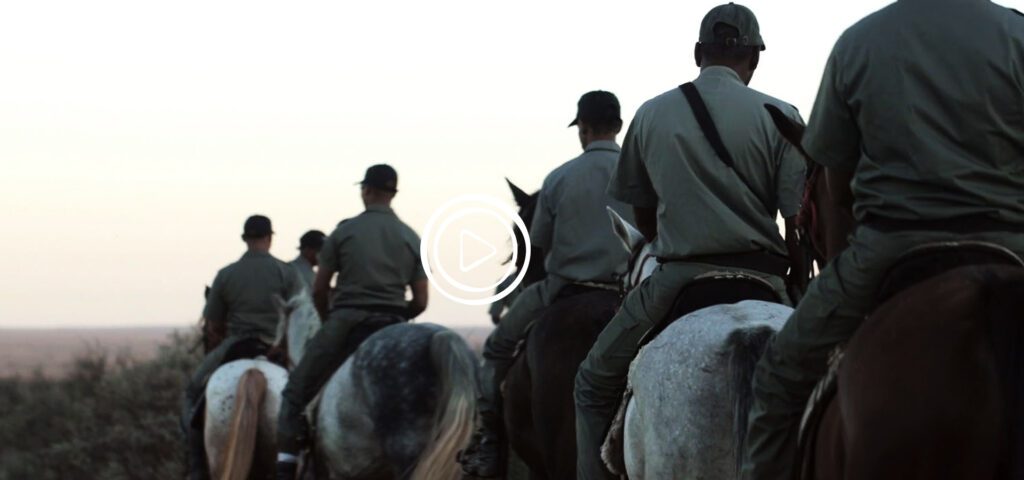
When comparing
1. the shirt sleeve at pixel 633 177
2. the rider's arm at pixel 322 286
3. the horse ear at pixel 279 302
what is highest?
the shirt sleeve at pixel 633 177

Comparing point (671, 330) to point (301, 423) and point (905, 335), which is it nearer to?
point (905, 335)

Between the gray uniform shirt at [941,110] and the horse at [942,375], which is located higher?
the gray uniform shirt at [941,110]

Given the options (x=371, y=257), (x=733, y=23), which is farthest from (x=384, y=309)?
(x=733, y=23)

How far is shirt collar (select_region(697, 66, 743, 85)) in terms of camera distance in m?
7.21

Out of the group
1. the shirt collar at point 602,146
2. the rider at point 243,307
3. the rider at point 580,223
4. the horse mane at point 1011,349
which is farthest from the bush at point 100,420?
the horse mane at point 1011,349

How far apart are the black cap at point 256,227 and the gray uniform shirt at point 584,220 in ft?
20.6

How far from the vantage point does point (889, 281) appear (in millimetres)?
4824

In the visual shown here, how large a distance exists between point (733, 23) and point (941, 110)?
2506 mm

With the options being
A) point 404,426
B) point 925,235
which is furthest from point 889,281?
point 404,426

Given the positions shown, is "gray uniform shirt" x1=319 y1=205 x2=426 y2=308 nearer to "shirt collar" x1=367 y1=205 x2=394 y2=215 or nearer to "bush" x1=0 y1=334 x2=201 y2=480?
"shirt collar" x1=367 y1=205 x2=394 y2=215

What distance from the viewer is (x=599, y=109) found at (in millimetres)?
10133

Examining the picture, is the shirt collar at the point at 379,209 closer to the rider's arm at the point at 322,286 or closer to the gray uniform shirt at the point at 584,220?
the rider's arm at the point at 322,286

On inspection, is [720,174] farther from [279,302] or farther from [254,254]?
Result: [254,254]

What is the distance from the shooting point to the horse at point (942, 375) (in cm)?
434
